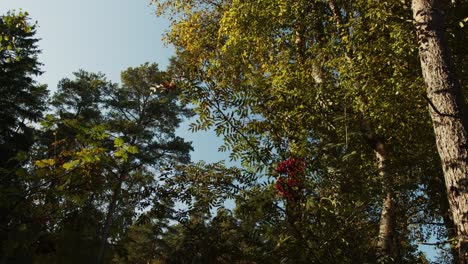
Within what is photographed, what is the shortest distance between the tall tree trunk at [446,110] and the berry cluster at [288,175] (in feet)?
4.62

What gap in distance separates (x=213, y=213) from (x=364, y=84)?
3.79 m

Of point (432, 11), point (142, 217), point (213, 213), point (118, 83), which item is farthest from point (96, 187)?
point (118, 83)

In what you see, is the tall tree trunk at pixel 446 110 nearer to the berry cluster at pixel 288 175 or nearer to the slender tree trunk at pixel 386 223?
the slender tree trunk at pixel 386 223

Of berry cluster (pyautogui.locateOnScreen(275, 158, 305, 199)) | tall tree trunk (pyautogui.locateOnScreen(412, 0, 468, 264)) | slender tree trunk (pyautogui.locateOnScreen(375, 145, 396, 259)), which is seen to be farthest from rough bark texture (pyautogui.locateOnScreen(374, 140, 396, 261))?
berry cluster (pyautogui.locateOnScreen(275, 158, 305, 199))

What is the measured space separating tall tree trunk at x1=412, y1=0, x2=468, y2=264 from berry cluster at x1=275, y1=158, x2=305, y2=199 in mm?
1410

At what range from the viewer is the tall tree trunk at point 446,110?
10.8 feet

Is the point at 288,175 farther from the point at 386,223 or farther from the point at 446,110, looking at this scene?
the point at 386,223

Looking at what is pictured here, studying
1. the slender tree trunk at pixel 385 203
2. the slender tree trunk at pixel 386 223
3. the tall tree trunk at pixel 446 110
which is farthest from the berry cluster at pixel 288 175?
the slender tree trunk at pixel 386 223

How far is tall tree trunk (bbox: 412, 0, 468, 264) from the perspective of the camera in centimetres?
329

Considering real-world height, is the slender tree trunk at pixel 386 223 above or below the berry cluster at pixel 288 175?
above

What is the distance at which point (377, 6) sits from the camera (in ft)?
20.3

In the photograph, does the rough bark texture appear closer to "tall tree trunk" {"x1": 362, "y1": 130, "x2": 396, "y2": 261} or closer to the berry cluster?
"tall tree trunk" {"x1": 362, "y1": 130, "x2": 396, "y2": 261}

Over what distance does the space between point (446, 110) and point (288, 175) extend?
6.01 ft

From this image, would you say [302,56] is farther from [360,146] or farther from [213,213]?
[213,213]
